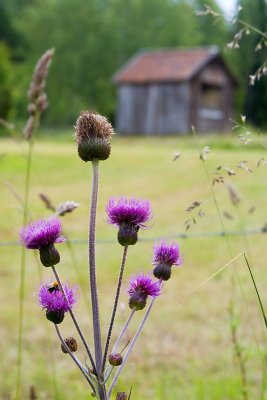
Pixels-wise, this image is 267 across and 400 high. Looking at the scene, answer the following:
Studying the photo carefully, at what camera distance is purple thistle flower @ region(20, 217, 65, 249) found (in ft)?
3.87

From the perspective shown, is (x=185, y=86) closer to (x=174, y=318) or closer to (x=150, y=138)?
(x=150, y=138)

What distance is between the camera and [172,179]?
1958 cm

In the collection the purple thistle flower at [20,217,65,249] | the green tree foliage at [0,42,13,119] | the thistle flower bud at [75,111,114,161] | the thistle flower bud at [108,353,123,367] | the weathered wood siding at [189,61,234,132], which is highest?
the thistle flower bud at [75,111,114,161]

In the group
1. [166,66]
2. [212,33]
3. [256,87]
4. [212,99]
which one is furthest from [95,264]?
[212,33]

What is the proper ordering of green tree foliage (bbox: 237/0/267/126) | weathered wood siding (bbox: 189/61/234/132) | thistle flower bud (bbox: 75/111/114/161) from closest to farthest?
thistle flower bud (bbox: 75/111/114/161) → weathered wood siding (bbox: 189/61/234/132) → green tree foliage (bbox: 237/0/267/126)

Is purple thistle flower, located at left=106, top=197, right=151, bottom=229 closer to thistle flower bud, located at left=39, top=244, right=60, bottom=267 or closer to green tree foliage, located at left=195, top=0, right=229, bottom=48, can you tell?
thistle flower bud, located at left=39, top=244, right=60, bottom=267

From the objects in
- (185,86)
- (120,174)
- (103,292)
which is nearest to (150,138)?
(185,86)

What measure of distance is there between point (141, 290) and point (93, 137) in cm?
30

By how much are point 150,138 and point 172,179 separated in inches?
662

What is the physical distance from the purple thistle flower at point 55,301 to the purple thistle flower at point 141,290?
0.36ft

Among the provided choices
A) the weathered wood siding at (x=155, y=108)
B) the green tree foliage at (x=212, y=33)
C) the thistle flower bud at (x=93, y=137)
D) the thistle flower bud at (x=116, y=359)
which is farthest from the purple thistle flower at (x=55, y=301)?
the green tree foliage at (x=212, y=33)

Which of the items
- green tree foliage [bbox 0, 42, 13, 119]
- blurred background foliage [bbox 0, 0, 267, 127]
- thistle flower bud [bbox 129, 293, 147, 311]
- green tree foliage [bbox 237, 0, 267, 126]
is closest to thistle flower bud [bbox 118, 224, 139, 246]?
thistle flower bud [bbox 129, 293, 147, 311]

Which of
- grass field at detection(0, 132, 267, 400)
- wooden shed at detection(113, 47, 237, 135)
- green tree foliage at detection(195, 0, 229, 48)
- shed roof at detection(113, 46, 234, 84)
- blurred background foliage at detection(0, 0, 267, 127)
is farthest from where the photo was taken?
green tree foliage at detection(195, 0, 229, 48)

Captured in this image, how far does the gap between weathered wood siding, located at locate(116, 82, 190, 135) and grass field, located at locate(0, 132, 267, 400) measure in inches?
616
